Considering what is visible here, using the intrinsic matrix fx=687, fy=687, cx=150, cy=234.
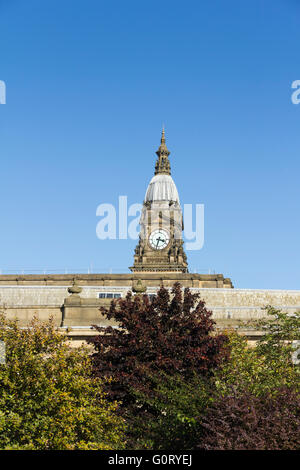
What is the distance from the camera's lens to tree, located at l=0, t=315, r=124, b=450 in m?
20.8

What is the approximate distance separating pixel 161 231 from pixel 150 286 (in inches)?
1522

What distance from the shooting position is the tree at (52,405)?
68.4 ft

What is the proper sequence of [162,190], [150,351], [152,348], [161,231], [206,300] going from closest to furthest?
[150,351] < [152,348] < [206,300] < [161,231] < [162,190]

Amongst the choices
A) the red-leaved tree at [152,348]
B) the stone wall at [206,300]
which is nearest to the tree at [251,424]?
the red-leaved tree at [152,348]

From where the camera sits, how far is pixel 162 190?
347 ft

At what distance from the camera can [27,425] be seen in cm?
2080

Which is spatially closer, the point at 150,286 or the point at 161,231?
the point at 150,286

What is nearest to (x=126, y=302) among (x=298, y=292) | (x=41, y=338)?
(x=41, y=338)

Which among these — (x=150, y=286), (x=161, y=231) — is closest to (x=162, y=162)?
(x=161, y=231)

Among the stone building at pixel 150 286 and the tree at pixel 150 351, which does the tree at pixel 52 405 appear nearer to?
the tree at pixel 150 351

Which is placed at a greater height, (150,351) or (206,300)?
(206,300)

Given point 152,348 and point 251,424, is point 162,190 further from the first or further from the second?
point 251,424
